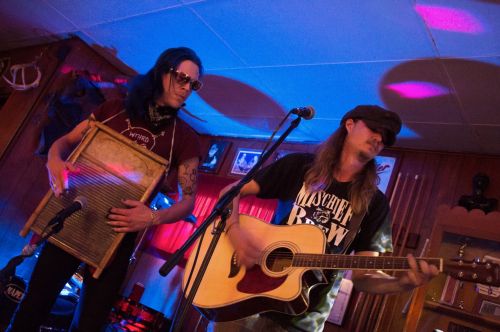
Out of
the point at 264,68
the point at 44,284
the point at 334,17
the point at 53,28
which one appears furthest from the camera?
the point at 53,28

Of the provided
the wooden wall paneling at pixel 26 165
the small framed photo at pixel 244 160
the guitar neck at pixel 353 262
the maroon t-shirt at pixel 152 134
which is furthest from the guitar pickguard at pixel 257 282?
the wooden wall paneling at pixel 26 165

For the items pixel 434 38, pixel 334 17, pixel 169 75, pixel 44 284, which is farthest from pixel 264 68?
pixel 44 284

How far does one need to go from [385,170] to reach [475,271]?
371 cm

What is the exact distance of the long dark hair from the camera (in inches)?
99.2

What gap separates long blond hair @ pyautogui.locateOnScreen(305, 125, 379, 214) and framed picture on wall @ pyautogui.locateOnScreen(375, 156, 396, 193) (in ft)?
9.68

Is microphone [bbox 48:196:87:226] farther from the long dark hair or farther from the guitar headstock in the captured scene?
the guitar headstock

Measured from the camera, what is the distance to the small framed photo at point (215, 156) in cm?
746

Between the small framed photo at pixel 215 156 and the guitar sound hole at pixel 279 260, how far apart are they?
5.12 meters

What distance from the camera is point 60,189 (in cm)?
221

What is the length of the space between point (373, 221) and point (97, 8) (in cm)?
426

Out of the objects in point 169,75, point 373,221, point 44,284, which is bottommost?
point 44,284

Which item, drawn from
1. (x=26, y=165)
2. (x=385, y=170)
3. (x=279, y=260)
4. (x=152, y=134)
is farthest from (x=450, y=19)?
(x=26, y=165)

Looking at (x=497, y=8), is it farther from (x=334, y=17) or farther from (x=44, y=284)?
(x=44, y=284)

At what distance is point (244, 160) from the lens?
23.4ft
